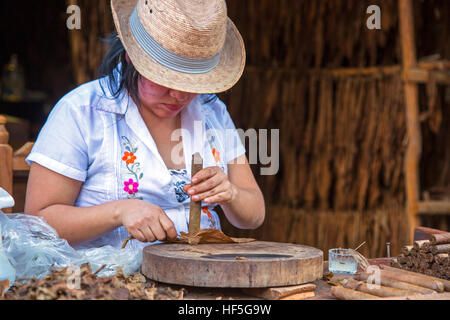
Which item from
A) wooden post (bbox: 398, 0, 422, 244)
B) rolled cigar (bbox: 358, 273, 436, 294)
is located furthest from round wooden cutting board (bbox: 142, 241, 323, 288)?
wooden post (bbox: 398, 0, 422, 244)

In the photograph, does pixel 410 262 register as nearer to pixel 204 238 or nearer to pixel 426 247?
pixel 426 247

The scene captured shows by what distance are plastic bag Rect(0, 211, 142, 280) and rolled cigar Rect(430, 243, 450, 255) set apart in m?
0.81

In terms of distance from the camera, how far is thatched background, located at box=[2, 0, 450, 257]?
3.88m

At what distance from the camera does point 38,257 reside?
1.61 metres

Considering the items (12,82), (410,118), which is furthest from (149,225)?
(12,82)

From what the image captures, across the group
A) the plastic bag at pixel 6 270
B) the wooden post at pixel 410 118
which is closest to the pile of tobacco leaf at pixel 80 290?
the plastic bag at pixel 6 270

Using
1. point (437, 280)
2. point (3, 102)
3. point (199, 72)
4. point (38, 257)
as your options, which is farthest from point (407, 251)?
point (3, 102)

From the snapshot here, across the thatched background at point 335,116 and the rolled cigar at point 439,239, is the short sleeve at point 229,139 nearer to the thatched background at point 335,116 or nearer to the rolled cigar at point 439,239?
the rolled cigar at point 439,239

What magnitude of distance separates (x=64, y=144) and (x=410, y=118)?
2226mm

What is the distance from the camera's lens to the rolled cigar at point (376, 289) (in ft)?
4.42

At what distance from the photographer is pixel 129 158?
2.04 m

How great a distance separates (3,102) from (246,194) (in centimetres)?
399

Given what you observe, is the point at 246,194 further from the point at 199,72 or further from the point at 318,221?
Result: the point at 318,221

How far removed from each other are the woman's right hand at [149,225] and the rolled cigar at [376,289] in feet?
1.71
